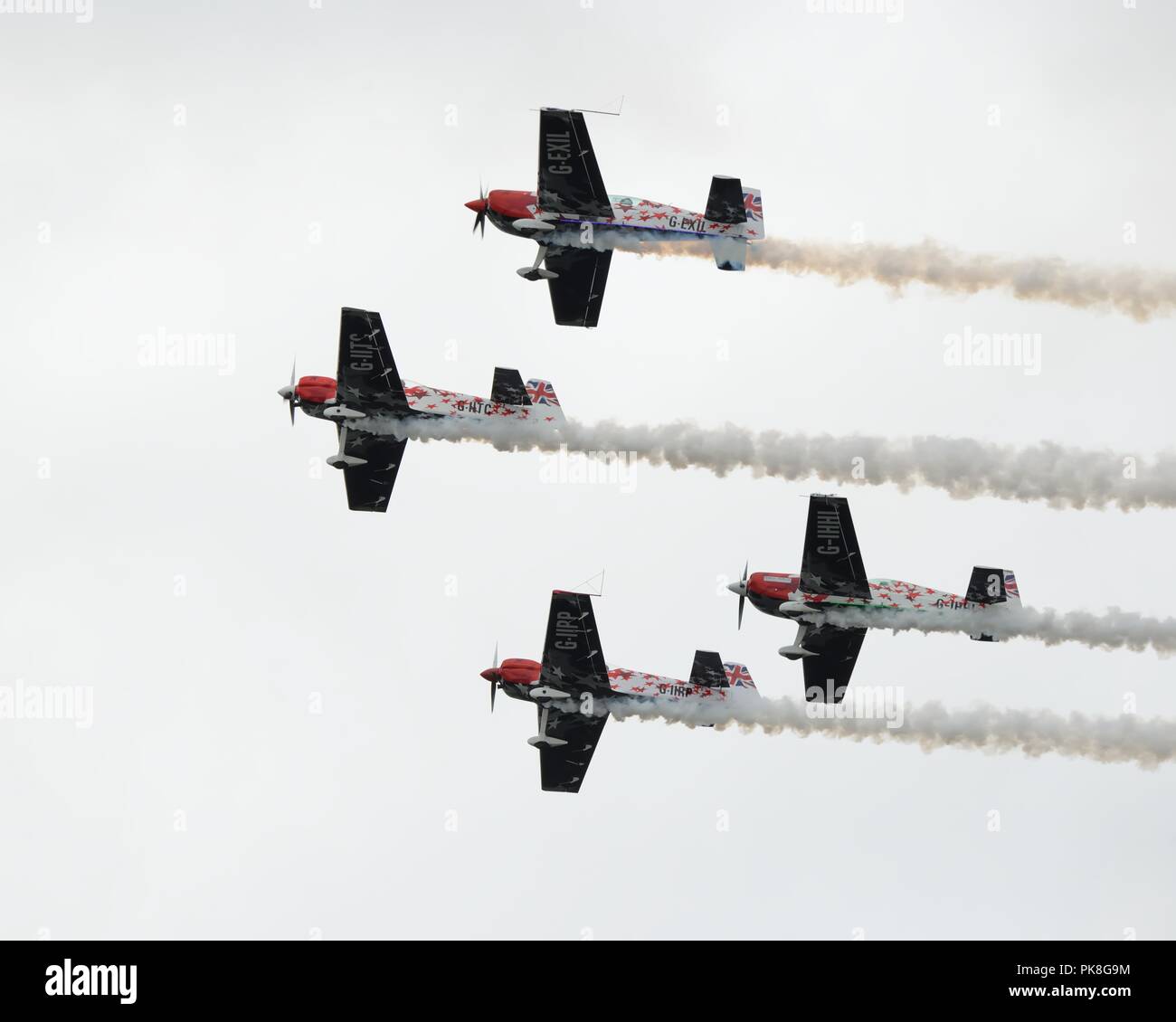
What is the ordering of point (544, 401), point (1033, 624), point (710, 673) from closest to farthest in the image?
point (1033, 624), point (710, 673), point (544, 401)

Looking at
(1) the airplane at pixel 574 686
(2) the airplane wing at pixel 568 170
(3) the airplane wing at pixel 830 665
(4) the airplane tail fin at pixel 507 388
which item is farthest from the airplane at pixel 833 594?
Result: (2) the airplane wing at pixel 568 170

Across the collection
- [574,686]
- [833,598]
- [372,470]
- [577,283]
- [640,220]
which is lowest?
[574,686]

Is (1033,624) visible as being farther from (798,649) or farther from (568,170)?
(568,170)

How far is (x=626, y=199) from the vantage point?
63.8 meters

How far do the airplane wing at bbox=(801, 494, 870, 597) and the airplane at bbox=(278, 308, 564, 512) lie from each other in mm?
9249

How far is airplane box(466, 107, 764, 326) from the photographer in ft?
205

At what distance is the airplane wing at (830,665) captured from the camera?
63.5m

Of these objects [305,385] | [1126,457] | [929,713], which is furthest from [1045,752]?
[305,385]

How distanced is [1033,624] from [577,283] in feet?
53.1

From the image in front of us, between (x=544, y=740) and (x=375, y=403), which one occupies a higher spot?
(x=375, y=403)

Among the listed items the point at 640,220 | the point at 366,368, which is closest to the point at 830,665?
the point at 640,220

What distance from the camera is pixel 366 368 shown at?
64250 mm

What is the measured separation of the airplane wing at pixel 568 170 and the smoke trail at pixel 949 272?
1.03 m

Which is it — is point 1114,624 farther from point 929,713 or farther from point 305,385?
point 305,385
